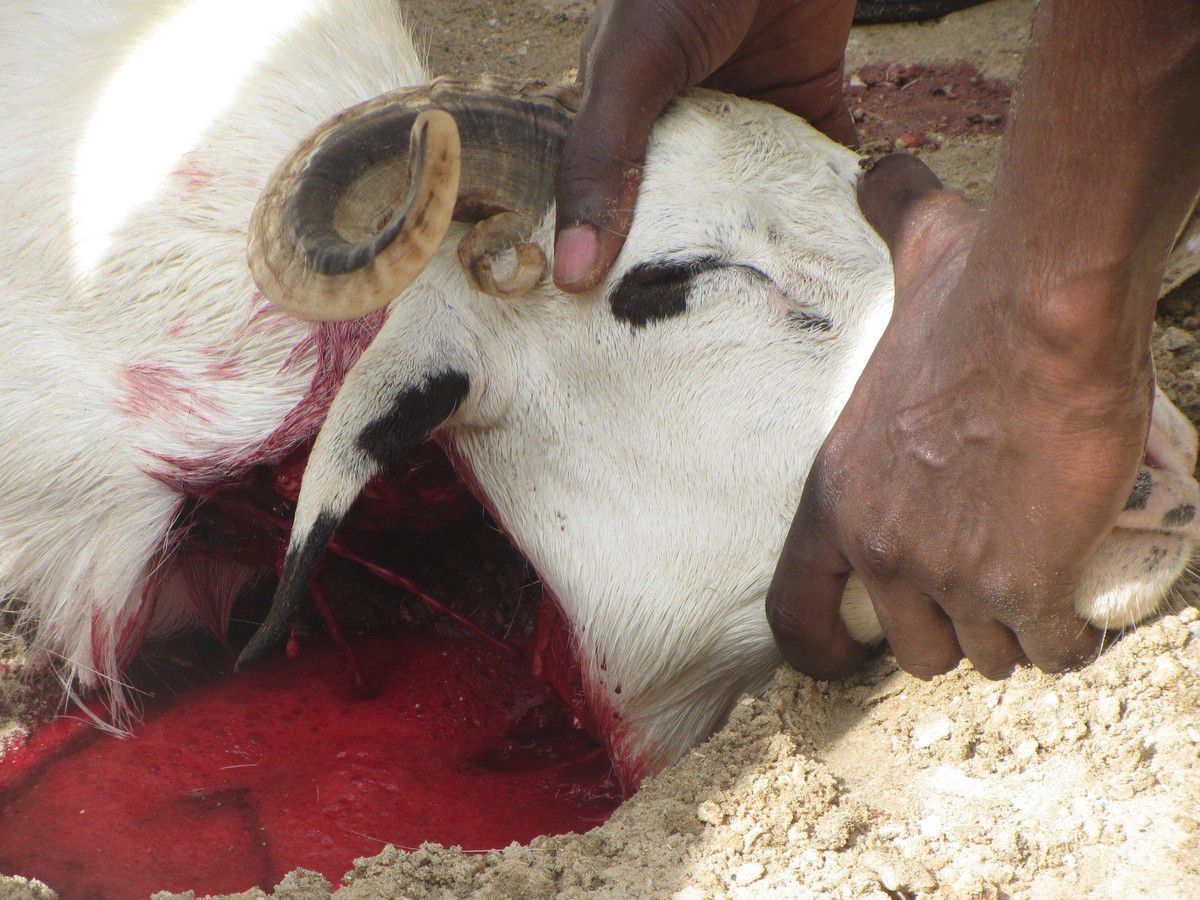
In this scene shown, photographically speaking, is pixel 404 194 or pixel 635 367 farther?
pixel 635 367

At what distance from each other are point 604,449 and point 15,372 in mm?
1279

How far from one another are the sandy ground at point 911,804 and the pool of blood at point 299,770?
11.9 inches

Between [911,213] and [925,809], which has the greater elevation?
[911,213]

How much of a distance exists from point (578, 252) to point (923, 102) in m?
2.97

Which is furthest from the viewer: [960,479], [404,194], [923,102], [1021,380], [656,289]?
[923,102]

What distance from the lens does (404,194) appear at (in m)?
2.01

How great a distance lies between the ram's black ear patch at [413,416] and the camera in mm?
2182

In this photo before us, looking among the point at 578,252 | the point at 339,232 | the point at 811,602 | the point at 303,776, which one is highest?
the point at 339,232

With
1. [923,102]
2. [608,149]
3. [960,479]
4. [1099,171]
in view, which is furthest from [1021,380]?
[923,102]

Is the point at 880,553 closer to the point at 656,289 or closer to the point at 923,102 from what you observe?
the point at 656,289

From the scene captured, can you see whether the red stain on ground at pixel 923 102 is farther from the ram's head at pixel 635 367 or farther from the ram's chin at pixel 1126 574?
the ram's chin at pixel 1126 574

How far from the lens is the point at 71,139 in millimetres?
2592

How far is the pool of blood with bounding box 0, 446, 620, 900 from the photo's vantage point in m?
2.25

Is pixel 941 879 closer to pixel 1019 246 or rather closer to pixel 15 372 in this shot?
pixel 1019 246
